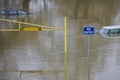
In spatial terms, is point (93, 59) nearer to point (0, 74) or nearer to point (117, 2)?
point (0, 74)

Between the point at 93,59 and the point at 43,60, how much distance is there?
2.90m

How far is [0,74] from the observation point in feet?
63.3

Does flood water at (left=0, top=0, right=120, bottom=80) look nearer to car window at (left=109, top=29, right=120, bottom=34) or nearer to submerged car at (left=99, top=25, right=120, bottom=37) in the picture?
submerged car at (left=99, top=25, right=120, bottom=37)

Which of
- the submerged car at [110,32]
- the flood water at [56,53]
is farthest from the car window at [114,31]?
the flood water at [56,53]

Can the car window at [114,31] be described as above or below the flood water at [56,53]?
above

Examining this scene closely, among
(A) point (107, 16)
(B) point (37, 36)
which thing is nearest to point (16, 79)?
(B) point (37, 36)

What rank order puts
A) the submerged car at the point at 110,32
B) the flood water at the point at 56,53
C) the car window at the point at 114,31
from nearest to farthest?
the flood water at the point at 56,53 < the submerged car at the point at 110,32 < the car window at the point at 114,31

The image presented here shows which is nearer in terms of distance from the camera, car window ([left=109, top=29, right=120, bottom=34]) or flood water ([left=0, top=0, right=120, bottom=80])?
flood water ([left=0, top=0, right=120, bottom=80])

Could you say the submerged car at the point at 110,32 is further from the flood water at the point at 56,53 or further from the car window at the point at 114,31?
the flood water at the point at 56,53

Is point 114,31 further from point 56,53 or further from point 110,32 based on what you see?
point 56,53

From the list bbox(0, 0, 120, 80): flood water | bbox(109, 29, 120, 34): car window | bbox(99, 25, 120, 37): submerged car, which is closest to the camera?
bbox(0, 0, 120, 80): flood water

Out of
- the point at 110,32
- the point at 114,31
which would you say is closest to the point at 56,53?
the point at 110,32

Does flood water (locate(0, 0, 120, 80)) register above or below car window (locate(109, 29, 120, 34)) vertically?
below

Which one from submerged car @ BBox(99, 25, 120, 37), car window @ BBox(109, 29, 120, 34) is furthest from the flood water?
car window @ BBox(109, 29, 120, 34)
